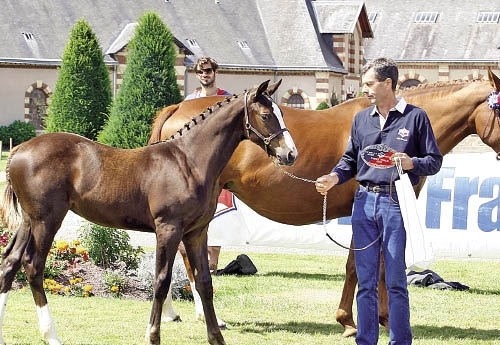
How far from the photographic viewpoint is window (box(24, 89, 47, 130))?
41.2 metres

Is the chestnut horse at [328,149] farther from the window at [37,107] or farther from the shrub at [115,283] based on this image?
the window at [37,107]

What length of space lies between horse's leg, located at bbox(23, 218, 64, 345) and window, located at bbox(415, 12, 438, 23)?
47559mm

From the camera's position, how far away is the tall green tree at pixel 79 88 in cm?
3338

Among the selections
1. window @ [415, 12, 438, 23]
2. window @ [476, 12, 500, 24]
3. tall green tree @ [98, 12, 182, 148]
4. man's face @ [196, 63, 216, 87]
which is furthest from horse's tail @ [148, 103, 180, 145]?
window @ [415, 12, 438, 23]

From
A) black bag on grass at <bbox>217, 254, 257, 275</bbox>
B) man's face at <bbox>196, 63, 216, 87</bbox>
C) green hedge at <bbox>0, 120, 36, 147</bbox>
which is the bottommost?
green hedge at <bbox>0, 120, 36, 147</bbox>

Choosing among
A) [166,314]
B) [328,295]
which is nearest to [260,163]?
[166,314]

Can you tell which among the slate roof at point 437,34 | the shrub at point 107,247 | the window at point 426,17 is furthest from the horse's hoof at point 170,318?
the window at point 426,17

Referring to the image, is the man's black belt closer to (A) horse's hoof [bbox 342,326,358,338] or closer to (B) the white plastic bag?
(B) the white plastic bag

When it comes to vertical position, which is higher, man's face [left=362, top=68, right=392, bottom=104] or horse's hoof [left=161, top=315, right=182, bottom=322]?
man's face [left=362, top=68, right=392, bottom=104]

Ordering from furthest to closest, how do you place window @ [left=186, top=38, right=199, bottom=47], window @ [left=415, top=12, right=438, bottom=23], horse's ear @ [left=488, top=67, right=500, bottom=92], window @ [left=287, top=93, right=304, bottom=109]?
window @ [left=415, top=12, right=438, bottom=23], window @ [left=287, top=93, right=304, bottom=109], window @ [left=186, top=38, right=199, bottom=47], horse's ear @ [left=488, top=67, right=500, bottom=92]

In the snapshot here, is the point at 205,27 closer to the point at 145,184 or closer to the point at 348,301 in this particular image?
the point at 348,301

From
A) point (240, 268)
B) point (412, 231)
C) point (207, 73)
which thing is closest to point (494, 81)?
point (412, 231)

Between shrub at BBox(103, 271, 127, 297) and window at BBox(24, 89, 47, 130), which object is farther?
window at BBox(24, 89, 47, 130)

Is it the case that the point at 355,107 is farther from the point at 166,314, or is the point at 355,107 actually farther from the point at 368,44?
the point at 368,44
